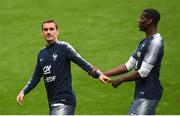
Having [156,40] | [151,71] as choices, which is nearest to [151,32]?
[156,40]

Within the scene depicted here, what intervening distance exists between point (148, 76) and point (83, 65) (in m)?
1.12

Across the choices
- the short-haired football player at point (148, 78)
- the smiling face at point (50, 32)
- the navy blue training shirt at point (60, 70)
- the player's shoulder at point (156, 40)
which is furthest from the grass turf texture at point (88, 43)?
the player's shoulder at point (156, 40)

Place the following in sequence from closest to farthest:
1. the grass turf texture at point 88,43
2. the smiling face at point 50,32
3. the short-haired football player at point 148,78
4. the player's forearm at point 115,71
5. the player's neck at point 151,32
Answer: the short-haired football player at point 148,78 < the player's neck at point 151,32 < the smiling face at point 50,32 < the player's forearm at point 115,71 < the grass turf texture at point 88,43

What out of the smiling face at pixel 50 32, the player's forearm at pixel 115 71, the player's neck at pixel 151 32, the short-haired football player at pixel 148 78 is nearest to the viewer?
the short-haired football player at pixel 148 78

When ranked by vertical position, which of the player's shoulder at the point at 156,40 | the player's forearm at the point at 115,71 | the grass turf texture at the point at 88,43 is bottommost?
the grass turf texture at the point at 88,43

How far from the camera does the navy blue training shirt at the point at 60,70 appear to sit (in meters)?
9.70

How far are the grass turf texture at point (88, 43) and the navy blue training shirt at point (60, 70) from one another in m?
6.00

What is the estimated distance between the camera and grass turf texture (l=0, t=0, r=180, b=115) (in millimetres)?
16484

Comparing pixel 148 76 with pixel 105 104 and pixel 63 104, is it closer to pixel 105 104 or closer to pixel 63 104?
pixel 63 104

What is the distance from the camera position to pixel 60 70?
32.0 feet

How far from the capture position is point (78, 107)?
16.1 meters

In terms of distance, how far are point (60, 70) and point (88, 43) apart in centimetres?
1042

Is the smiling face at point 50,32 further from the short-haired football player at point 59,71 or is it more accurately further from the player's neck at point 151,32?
the player's neck at point 151,32

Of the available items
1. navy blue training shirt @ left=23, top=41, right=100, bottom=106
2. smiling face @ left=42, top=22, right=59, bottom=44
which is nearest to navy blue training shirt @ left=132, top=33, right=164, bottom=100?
navy blue training shirt @ left=23, top=41, right=100, bottom=106
